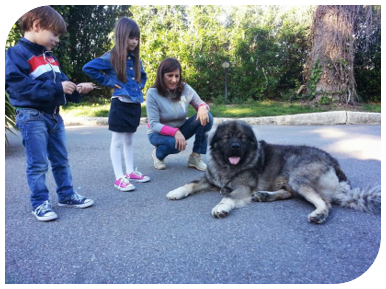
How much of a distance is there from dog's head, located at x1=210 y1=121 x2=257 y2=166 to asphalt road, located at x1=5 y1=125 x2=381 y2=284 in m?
0.45

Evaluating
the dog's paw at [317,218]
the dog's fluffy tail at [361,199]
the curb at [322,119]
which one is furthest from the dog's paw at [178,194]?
the curb at [322,119]

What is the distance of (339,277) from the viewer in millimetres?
1699

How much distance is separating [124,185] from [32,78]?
1.54 m

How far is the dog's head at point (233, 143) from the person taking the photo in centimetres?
319

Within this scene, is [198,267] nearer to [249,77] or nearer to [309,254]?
[309,254]

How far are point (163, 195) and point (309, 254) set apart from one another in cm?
172

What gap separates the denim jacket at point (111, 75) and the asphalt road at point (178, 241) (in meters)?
1.17

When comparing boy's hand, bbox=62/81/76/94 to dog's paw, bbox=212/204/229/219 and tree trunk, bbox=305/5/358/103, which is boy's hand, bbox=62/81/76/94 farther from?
tree trunk, bbox=305/5/358/103

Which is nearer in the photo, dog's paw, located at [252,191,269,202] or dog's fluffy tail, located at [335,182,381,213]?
dog's fluffy tail, located at [335,182,381,213]

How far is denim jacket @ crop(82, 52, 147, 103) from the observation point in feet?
10.8

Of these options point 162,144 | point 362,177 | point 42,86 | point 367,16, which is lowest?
point 362,177

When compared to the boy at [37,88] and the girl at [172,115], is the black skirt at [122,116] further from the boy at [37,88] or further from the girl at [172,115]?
the boy at [37,88]

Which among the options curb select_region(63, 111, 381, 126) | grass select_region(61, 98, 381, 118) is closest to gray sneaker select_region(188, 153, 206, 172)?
curb select_region(63, 111, 381, 126)

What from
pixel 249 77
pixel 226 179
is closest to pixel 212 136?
pixel 226 179
